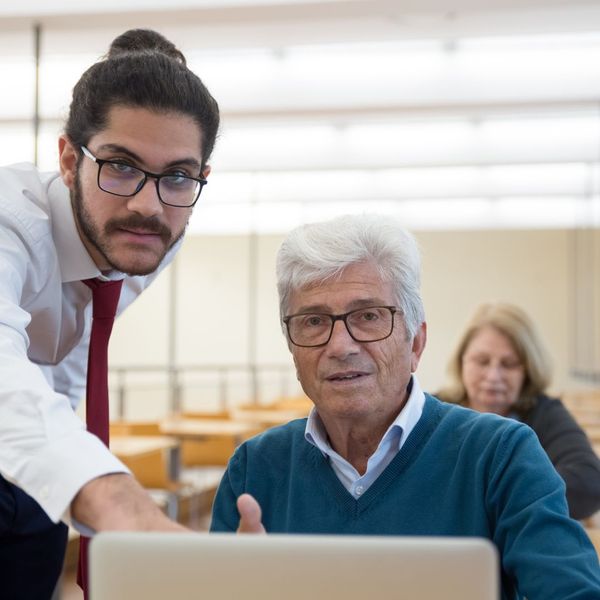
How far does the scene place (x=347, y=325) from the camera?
62.9 inches

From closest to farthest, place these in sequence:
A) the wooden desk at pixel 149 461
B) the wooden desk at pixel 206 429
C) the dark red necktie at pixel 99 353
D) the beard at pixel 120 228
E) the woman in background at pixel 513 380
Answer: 1. the beard at pixel 120 228
2. the dark red necktie at pixel 99 353
3. the woman in background at pixel 513 380
4. the wooden desk at pixel 149 461
5. the wooden desk at pixel 206 429

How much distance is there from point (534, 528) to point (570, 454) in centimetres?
162

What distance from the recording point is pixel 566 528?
1337 millimetres

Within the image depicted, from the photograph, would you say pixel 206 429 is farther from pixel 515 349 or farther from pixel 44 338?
pixel 44 338

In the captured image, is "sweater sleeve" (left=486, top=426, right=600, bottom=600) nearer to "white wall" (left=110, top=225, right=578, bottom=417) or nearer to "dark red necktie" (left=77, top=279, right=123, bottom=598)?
"dark red necktie" (left=77, top=279, right=123, bottom=598)

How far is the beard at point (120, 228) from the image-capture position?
156 centimetres

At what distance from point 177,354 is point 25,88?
9868 millimetres

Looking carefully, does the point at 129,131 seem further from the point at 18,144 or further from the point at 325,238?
the point at 18,144

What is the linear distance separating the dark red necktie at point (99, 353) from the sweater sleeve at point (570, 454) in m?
1.45

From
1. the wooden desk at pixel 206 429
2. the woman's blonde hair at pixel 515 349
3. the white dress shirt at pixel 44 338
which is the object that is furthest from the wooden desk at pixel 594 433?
the white dress shirt at pixel 44 338

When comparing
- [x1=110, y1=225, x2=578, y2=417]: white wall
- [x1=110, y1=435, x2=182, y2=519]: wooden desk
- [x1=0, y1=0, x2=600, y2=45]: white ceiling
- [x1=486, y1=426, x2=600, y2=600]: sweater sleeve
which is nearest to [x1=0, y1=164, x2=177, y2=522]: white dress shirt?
[x1=486, y1=426, x2=600, y2=600]: sweater sleeve

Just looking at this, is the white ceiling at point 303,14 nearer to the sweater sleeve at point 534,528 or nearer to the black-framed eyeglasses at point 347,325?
the black-framed eyeglasses at point 347,325

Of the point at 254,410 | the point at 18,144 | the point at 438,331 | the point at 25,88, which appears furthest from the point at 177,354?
the point at 25,88

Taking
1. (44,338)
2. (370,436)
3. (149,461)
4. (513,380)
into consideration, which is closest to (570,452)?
(513,380)
